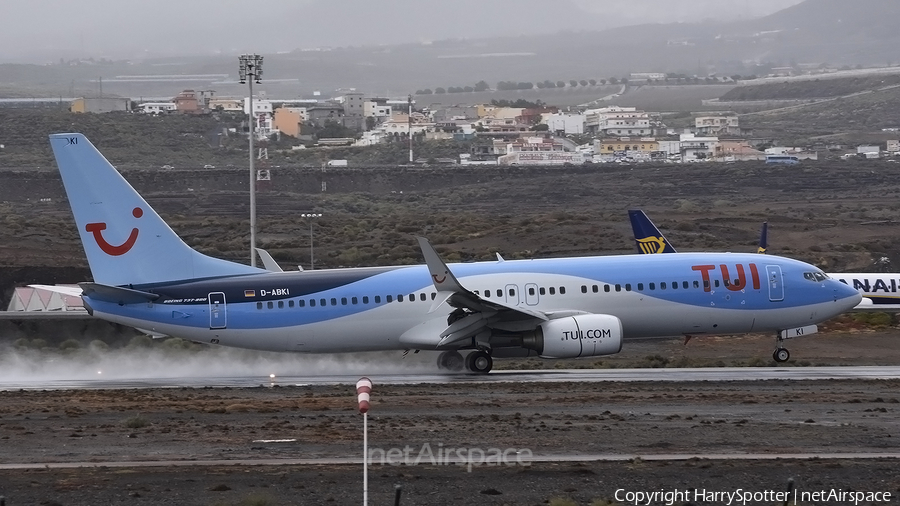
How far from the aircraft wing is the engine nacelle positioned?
0.54 m

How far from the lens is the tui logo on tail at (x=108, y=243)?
34031mm

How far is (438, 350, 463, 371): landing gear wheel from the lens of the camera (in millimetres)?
35750

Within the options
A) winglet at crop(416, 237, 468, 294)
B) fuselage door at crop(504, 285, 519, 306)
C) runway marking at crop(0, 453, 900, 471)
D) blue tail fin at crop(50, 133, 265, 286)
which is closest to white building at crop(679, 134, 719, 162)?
fuselage door at crop(504, 285, 519, 306)

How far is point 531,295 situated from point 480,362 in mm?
2398

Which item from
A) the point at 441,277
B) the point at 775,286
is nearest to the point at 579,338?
the point at 441,277

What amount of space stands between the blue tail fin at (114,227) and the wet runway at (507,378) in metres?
3.00

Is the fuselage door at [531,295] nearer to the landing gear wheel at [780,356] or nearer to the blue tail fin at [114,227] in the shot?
the landing gear wheel at [780,356]

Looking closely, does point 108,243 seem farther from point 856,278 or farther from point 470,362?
point 856,278

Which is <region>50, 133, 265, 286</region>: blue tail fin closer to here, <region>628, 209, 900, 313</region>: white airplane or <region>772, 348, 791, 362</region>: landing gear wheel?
<region>772, 348, 791, 362</region>: landing gear wheel

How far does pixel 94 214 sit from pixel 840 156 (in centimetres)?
16263

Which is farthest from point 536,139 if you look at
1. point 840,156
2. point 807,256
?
point 807,256

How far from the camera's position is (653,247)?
49.3 metres

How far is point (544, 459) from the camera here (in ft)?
65.5

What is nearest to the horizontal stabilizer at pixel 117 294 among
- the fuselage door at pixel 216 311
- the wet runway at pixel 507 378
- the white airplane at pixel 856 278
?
the fuselage door at pixel 216 311
